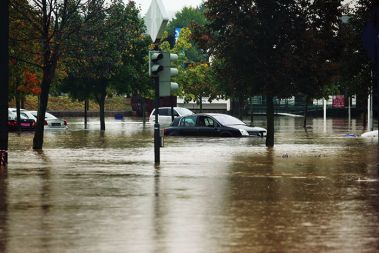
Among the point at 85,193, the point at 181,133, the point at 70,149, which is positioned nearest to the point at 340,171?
the point at 85,193

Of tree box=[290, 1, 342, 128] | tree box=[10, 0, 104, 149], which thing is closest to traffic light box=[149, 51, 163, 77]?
tree box=[10, 0, 104, 149]

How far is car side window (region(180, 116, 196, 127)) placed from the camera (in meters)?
43.8

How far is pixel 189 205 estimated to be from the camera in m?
14.4

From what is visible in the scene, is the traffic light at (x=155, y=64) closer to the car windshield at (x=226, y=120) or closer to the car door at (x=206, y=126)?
the car door at (x=206, y=126)

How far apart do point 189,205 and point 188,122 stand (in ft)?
97.0

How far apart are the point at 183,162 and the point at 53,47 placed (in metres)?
10.1

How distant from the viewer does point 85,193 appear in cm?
1639

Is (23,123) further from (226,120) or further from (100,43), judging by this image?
(100,43)

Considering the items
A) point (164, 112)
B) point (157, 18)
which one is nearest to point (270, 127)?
point (157, 18)

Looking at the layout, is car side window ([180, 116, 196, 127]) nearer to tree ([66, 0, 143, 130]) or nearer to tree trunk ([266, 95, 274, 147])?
tree ([66, 0, 143, 130])

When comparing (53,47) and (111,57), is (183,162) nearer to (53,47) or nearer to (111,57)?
(53,47)

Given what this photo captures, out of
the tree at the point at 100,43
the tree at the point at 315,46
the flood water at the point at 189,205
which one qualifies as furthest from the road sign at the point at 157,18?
the tree at the point at 315,46

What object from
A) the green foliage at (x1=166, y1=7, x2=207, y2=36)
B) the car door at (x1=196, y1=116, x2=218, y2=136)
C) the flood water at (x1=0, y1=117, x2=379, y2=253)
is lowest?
the flood water at (x1=0, y1=117, x2=379, y2=253)

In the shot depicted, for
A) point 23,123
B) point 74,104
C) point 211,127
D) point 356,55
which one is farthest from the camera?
point 74,104
